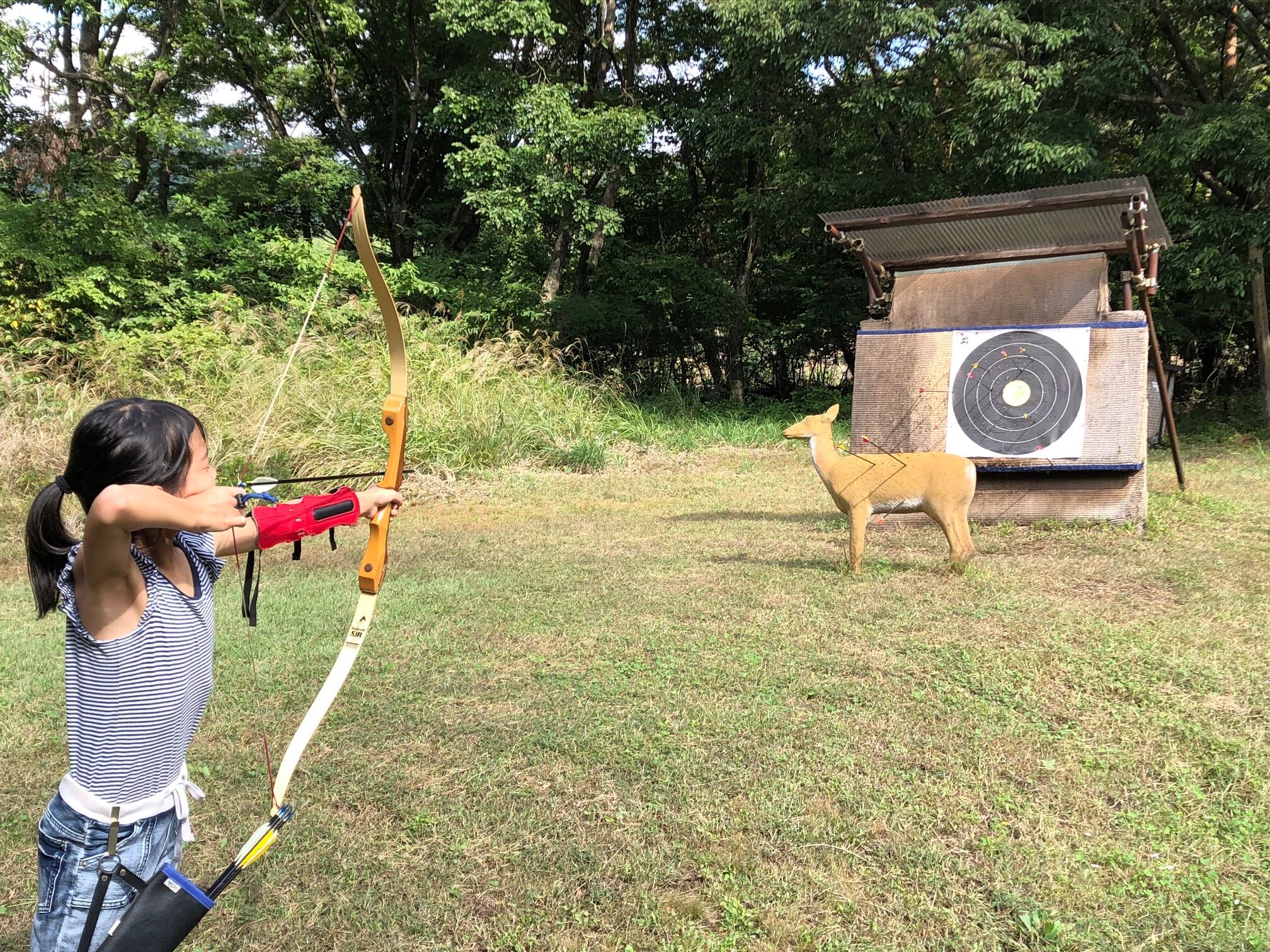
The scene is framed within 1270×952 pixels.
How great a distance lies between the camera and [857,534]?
5371 millimetres

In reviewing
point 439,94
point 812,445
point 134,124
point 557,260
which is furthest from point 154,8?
point 812,445

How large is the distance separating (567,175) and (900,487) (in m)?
9.84

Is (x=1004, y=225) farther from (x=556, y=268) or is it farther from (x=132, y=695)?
(x=556, y=268)

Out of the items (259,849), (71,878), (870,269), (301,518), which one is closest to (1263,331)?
(870,269)

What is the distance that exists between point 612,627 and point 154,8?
14244mm

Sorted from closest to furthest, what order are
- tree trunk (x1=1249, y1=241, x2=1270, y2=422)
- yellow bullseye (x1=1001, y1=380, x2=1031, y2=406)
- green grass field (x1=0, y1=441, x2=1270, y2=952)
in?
green grass field (x1=0, y1=441, x2=1270, y2=952) < yellow bullseye (x1=1001, y1=380, x2=1031, y2=406) < tree trunk (x1=1249, y1=241, x2=1270, y2=422)

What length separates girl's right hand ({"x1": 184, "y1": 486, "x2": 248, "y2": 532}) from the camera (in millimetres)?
1579

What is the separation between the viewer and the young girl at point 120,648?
5.29 ft

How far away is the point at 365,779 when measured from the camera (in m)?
3.00

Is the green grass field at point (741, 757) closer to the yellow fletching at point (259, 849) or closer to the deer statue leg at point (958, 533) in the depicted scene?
the deer statue leg at point (958, 533)

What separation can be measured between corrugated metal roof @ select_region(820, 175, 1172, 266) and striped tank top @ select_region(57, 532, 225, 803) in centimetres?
593

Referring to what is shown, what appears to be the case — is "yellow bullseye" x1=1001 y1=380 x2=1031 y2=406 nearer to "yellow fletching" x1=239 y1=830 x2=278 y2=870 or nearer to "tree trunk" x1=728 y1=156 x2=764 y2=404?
"yellow fletching" x1=239 y1=830 x2=278 y2=870

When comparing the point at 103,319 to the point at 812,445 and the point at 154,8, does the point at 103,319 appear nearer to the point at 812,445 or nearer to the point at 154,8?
the point at 154,8

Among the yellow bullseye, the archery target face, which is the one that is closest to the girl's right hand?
the archery target face
